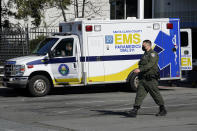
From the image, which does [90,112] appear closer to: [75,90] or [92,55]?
[92,55]

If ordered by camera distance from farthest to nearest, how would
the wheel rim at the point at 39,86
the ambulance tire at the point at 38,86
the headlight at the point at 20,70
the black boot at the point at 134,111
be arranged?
the wheel rim at the point at 39,86 → the ambulance tire at the point at 38,86 → the headlight at the point at 20,70 → the black boot at the point at 134,111

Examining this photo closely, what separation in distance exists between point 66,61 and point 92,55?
932 millimetres

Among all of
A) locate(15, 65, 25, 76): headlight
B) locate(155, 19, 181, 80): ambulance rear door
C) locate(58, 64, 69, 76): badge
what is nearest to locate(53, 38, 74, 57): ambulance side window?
locate(58, 64, 69, 76): badge

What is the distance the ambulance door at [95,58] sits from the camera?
1564cm

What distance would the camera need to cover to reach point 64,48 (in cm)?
1556

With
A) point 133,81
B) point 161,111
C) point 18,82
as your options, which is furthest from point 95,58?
point 161,111

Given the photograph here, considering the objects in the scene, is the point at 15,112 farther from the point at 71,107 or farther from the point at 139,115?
the point at 139,115

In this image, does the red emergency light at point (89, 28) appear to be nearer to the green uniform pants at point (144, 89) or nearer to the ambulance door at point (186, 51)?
the ambulance door at point (186, 51)

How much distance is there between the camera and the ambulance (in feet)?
49.8

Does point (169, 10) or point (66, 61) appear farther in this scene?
Answer: point (169, 10)

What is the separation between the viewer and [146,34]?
16234 mm

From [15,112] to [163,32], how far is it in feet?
22.8

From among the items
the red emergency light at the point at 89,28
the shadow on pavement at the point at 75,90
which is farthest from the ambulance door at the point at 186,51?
the red emergency light at the point at 89,28

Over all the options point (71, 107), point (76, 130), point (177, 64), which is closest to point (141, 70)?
point (76, 130)
